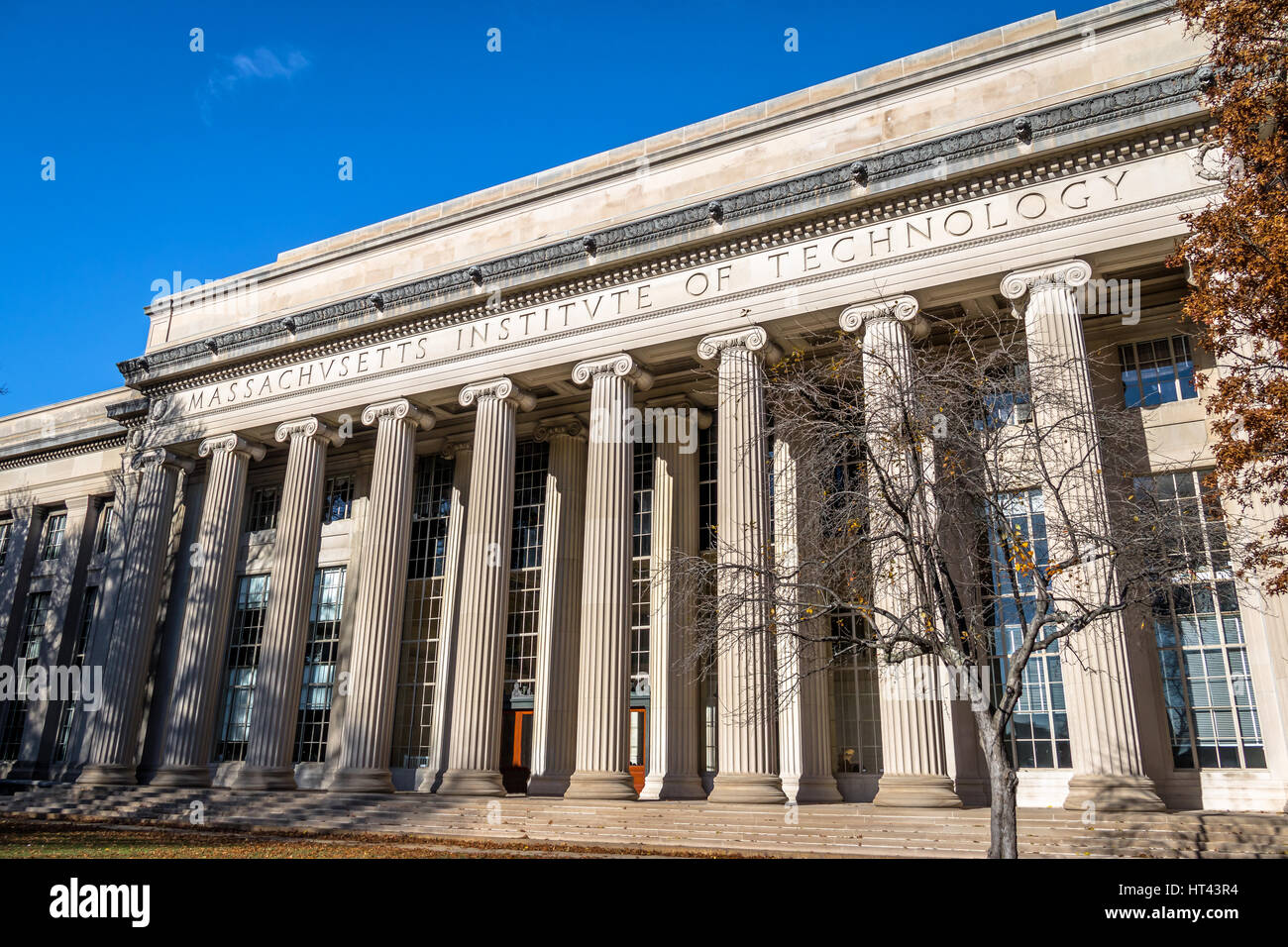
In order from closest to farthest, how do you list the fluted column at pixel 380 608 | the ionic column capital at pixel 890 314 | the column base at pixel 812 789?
the ionic column capital at pixel 890 314 → the column base at pixel 812 789 → the fluted column at pixel 380 608

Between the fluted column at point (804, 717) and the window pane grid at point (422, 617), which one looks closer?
the fluted column at point (804, 717)

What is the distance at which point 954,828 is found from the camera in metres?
16.7

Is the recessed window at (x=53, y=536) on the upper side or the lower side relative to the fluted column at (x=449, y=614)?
upper

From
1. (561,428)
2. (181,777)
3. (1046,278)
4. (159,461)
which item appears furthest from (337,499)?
(1046,278)

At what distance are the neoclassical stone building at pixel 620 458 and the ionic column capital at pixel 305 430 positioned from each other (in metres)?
0.11

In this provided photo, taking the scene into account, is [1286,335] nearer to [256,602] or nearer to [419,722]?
[419,722]

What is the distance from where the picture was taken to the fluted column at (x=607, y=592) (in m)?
22.4

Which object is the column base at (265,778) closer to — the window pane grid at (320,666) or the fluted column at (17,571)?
the window pane grid at (320,666)

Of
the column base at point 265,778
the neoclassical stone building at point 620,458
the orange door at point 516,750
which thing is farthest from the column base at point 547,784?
the column base at point 265,778

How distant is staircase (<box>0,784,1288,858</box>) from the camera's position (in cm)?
1492

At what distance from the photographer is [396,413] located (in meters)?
28.0

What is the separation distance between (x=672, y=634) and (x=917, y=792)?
8.94 meters
